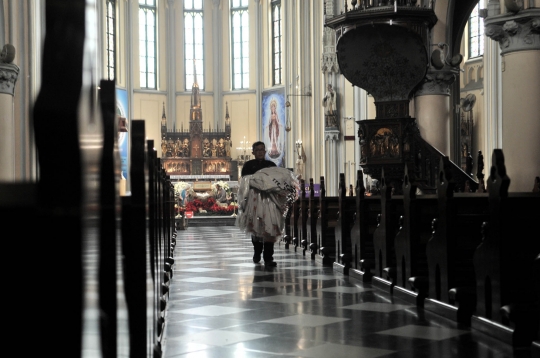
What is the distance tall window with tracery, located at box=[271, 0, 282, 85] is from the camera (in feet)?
110

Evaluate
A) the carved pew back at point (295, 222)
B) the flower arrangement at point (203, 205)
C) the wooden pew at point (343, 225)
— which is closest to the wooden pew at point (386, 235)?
the wooden pew at point (343, 225)

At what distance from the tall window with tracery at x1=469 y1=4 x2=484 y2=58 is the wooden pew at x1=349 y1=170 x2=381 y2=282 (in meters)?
18.5

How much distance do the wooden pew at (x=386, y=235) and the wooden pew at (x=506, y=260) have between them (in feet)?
7.06

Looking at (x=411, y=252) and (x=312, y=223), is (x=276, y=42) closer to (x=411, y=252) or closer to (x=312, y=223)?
(x=312, y=223)

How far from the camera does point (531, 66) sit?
9820 millimetres

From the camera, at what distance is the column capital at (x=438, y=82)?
14542mm

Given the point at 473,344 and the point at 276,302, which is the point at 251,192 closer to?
the point at 276,302

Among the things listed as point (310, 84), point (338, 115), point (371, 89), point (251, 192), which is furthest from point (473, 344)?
point (310, 84)

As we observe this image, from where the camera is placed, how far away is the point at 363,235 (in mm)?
8070

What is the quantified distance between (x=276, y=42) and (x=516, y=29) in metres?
24.8

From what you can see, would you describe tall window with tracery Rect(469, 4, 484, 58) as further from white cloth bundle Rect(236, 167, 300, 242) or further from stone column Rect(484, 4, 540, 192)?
white cloth bundle Rect(236, 167, 300, 242)

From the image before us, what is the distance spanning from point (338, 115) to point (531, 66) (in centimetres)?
1246

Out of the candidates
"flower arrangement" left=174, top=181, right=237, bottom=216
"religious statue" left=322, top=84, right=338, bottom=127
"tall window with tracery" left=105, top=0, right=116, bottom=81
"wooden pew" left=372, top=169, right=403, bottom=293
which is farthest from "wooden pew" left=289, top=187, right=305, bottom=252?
"tall window with tracery" left=105, top=0, right=116, bottom=81

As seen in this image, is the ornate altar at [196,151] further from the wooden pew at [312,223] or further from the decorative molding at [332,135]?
the wooden pew at [312,223]
